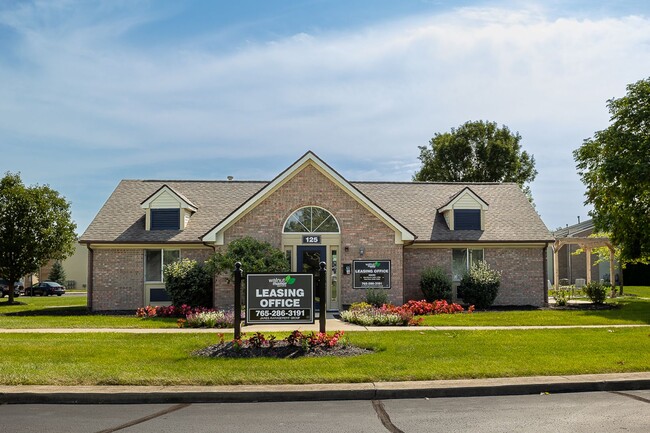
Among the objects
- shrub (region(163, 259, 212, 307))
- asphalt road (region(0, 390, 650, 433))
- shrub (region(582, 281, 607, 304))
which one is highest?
shrub (region(163, 259, 212, 307))

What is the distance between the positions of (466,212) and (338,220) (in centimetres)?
593

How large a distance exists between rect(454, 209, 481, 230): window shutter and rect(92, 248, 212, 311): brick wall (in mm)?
9818

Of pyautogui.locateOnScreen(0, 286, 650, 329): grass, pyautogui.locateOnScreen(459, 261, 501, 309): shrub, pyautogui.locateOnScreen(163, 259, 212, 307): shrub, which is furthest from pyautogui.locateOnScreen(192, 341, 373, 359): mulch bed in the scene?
pyautogui.locateOnScreen(459, 261, 501, 309): shrub

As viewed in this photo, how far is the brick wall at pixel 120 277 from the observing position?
2492cm

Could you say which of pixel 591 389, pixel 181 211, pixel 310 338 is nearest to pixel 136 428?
pixel 310 338

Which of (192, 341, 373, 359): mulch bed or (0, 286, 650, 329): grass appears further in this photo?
(0, 286, 650, 329): grass

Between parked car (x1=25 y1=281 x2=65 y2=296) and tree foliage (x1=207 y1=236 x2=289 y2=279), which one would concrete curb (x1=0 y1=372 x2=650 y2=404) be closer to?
tree foliage (x1=207 y1=236 x2=289 y2=279)

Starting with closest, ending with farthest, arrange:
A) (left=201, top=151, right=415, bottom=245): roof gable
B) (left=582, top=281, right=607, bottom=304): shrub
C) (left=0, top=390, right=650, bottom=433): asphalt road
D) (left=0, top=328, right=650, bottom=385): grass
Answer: (left=0, top=390, right=650, bottom=433): asphalt road, (left=0, top=328, right=650, bottom=385): grass, (left=201, top=151, right=415, bottom=245): roof gable, (left=582, top=281, right=607, bottom=304): shrub

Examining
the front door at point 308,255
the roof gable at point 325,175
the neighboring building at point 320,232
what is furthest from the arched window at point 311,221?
the roof gable at point 325,175

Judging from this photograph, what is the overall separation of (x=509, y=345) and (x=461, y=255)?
41.5ft

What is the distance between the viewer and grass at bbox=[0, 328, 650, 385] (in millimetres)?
10219

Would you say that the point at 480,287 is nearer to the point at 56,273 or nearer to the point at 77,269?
the point at 56,273

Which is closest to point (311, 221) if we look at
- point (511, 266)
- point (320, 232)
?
point (320, 232)

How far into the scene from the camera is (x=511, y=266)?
25922 millimetres
